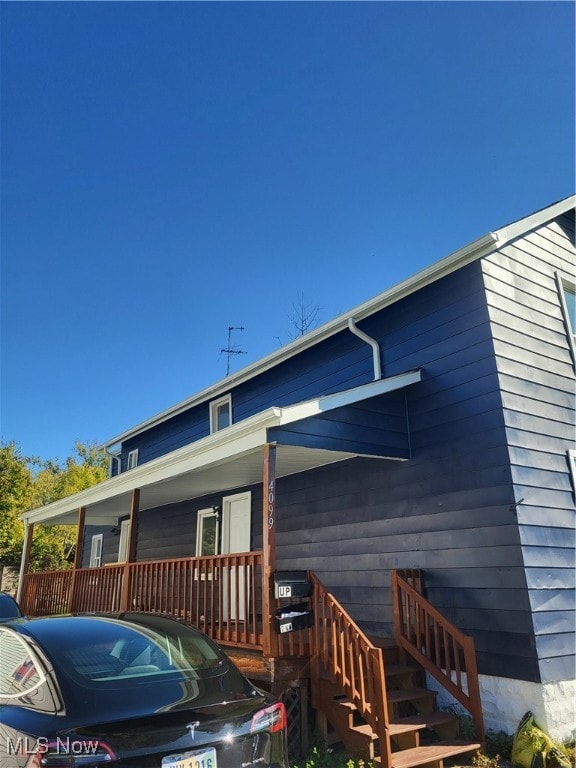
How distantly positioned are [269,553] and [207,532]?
5452mm

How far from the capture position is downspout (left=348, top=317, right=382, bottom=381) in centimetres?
750

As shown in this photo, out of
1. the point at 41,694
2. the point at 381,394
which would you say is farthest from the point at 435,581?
the point at 41,694

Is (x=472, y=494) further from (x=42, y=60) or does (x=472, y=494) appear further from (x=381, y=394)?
(x=42, y=60)

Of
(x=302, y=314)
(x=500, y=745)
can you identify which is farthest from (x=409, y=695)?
(x=302, y=314)

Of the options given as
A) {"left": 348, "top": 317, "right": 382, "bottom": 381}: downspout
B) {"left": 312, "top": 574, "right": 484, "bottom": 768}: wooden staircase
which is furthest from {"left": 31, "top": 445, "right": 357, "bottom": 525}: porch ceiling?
{"left": 312, "top": 574, "right": 484, "bottom": 768}: wooden staircase

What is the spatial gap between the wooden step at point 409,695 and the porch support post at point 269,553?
1.35 m

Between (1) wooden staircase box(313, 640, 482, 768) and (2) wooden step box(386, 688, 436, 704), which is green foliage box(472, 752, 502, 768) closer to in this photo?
(1) wooden staircase box(313, 640, 482, 768)

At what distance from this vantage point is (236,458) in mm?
6863

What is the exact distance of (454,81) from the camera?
335 inches

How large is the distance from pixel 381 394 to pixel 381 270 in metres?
6.10

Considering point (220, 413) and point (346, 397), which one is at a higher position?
point (220, 413)

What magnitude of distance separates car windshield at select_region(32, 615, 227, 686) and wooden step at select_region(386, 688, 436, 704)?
2631 millimetres

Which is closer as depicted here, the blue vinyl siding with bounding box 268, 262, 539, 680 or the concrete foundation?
the concrete foundation

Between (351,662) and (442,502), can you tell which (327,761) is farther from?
(442,502)
